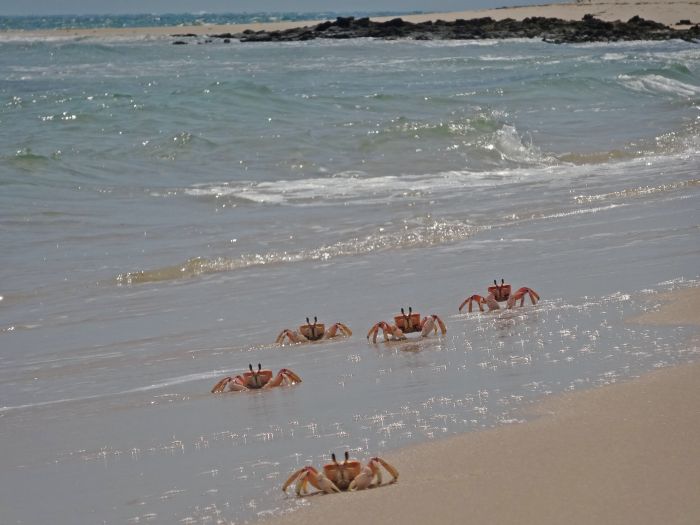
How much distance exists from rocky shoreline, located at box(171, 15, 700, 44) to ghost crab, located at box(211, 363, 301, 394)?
147ft

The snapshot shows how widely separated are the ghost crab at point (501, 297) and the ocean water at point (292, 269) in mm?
142

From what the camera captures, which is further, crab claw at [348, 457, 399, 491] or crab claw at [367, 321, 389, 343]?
crab claw at [367, 321, 389, 343]

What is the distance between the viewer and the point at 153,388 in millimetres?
7473

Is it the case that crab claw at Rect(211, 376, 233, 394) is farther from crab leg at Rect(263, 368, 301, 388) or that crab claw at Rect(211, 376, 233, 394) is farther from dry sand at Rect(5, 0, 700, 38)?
dry sand at Rect(5, 0, 700, 38)

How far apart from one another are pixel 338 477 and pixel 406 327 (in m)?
3.15

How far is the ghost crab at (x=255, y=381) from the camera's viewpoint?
282 inches

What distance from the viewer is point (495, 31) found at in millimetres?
59062

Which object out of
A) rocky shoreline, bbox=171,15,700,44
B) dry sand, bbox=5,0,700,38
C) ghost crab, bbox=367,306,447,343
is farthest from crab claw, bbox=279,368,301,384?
dry sand, bbox=5,0,700,38

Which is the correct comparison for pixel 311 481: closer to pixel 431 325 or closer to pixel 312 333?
pixel 431 325

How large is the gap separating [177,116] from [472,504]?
19.8m

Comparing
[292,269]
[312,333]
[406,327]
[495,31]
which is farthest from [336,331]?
[495,31]

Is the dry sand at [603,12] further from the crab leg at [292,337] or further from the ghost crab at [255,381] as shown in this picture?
the ghost crab at [255,381]

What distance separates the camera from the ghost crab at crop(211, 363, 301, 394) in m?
7.16

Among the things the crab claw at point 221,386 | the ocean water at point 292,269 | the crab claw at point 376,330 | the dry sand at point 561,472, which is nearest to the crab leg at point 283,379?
the ocean water at point 292,269
